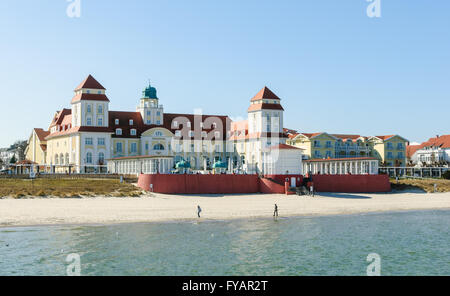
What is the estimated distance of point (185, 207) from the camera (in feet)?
181

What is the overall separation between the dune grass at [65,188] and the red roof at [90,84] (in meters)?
28.8

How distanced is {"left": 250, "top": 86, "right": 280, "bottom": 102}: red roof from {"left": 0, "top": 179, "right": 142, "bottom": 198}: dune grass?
37111 millimetres

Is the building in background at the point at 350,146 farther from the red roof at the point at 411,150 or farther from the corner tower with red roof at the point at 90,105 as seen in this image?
the corner tower with red roof at the point at 90,105

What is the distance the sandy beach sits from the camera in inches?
1822

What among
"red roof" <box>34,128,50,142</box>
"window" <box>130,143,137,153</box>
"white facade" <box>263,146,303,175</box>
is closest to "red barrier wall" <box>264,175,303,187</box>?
"white facade" <box>263,146,303,175</box>

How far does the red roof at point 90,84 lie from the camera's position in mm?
92794

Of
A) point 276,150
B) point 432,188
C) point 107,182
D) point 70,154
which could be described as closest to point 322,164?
point 276,150

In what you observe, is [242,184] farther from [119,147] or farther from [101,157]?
[119,147]

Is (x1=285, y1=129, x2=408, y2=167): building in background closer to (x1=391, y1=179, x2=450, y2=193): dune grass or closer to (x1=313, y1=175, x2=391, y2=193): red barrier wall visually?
(x1=391, y1=179, x2=450, y2=193): dune grass

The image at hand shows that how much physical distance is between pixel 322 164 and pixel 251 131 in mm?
20462

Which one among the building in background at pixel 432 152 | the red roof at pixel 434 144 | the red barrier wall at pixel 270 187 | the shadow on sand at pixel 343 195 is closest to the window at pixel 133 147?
the red barrier wall at pixel 270 187

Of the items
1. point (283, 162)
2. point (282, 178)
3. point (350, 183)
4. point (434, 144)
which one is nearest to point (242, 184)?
point (282, 178)

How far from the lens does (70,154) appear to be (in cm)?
9194
